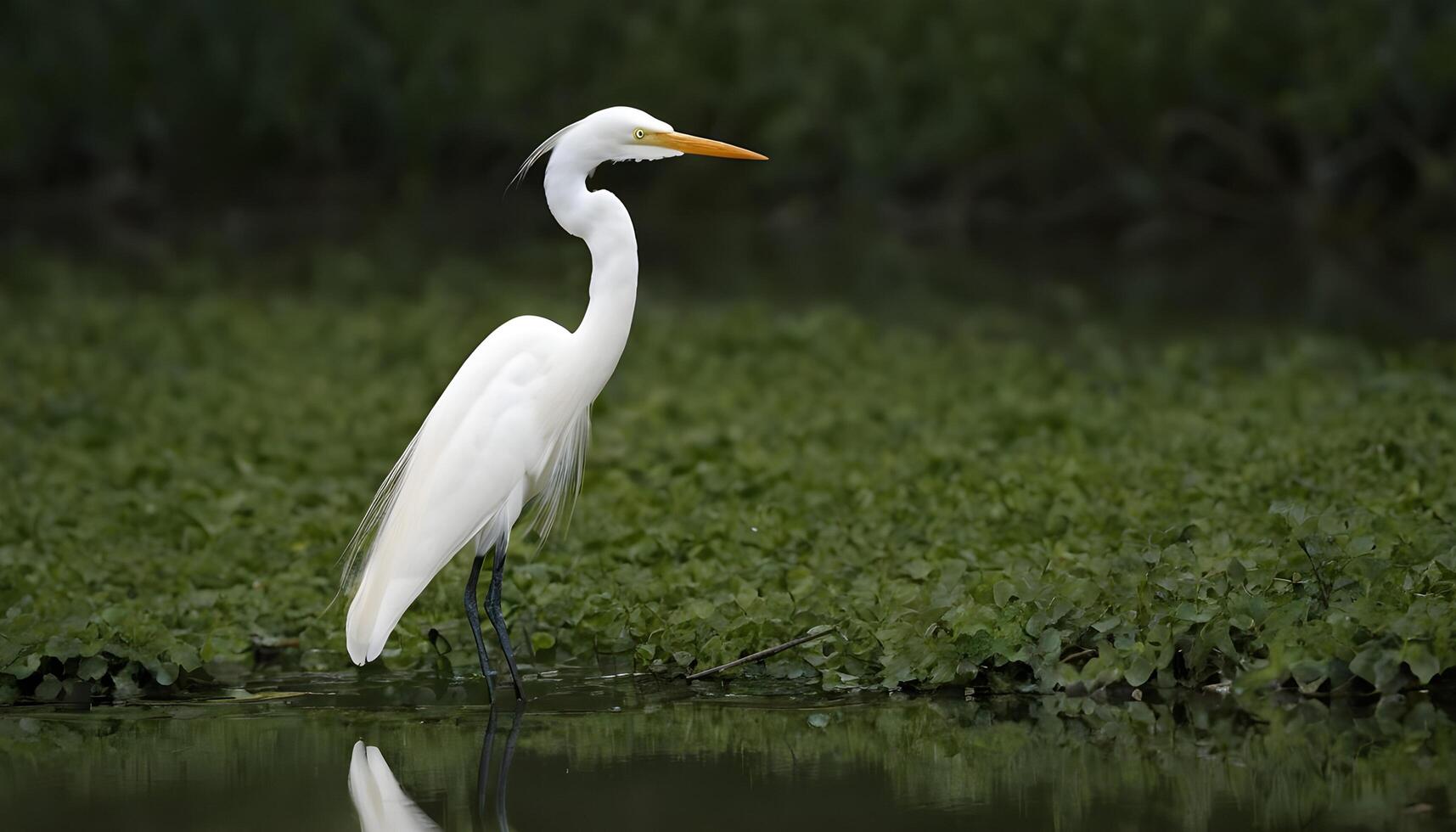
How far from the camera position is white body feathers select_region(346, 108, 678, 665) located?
4.61 meters

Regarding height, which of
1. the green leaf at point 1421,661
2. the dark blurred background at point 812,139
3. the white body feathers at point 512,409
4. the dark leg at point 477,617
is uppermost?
the dark blurred background at point 812,139

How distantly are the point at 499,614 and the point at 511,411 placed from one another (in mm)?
557

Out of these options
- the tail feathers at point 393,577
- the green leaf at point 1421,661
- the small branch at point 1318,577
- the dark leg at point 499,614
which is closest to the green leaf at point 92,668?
the tail feathers at point 393,577

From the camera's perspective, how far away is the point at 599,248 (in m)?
4.65

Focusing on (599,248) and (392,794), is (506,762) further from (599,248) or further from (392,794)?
(599,248)

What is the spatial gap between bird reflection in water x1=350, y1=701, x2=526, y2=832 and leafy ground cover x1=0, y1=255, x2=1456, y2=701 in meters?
0.82

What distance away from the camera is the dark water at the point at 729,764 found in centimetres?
344

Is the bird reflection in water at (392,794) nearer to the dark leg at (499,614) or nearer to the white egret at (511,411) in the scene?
the dark leg at (499,614)

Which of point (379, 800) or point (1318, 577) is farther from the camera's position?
point (1318, 577)

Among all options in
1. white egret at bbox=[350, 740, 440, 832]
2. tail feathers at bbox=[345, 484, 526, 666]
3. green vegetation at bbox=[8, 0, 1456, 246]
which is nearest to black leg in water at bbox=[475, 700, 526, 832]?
white egret at bbox=[350, 740, 440, 832]

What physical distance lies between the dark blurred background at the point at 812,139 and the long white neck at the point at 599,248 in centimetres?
856

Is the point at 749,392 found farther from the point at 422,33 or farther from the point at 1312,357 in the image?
the point at 422,33

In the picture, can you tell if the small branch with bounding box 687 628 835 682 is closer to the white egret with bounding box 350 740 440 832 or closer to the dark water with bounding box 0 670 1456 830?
the dark water with bounding box 0 670 1456 830

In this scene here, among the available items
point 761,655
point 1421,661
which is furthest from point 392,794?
point 1421,661
